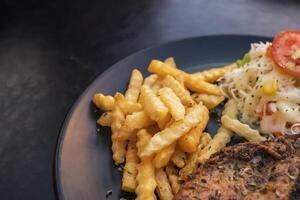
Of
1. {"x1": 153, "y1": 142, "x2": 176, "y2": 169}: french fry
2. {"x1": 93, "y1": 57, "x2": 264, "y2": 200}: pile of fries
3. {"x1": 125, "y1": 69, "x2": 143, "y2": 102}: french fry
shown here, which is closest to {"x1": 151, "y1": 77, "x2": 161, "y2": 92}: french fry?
{"x1": 93, "y1": 57, "x2": 264, "y2": 200}: pile of fries

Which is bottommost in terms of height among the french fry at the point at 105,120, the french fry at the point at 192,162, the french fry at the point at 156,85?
the french fry at the point at 192,162

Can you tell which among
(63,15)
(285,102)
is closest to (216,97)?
(285,102)

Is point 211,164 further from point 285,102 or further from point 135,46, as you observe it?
point 135,46

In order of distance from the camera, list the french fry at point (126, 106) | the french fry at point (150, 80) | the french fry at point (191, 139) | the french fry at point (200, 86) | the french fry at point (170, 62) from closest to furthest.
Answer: the french fry at point (191, 139), the french fry at point (126, 106), the french fry at point (200, 86), the french fry at point (150, 80), the french fry at point (170, 62)

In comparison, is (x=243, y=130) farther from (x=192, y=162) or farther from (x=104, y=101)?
(x=104, y=101)

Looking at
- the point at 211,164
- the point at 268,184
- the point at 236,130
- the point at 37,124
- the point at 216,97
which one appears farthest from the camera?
the point at 37,124

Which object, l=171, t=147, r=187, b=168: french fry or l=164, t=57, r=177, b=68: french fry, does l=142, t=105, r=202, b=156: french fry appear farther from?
l=164, t=57, r=177, b=68: french fry

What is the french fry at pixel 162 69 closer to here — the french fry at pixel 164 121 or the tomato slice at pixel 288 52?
the french fry at pixel 164 121

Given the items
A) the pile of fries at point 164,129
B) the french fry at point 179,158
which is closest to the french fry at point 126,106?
the pile of fries at point 164,129
